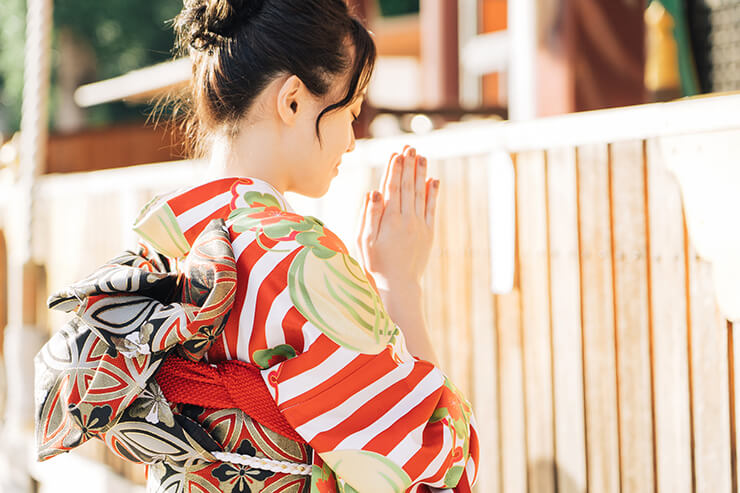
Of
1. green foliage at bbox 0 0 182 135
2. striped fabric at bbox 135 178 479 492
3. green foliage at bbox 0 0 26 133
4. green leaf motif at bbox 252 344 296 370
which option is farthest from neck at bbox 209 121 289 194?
green foliage at bbox 0 0 26 133

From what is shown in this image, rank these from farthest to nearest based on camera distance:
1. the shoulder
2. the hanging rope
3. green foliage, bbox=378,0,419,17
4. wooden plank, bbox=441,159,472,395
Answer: green foliage, bbox=378,0,419,17
the hanging rope
wooden plank, bbox=441,159,472,395
the shoulder

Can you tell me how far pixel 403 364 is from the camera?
1.29 m

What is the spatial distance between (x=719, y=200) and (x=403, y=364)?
A: 2.87 feet

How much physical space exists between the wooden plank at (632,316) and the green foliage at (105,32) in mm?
14694

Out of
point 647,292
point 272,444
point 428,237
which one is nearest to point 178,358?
point 272,444

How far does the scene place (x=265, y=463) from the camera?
132 centimetres

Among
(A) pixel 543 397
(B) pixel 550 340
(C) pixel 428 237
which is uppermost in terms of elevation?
(C) pixel 428 237

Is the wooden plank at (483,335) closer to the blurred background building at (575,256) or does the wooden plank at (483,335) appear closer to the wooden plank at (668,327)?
the blurred background building at (575,256)

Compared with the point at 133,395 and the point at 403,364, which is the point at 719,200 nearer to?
the point at 403,364

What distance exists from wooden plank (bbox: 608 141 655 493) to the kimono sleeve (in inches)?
31.5

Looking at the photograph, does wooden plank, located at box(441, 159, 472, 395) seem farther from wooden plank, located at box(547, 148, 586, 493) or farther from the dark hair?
the dark hair

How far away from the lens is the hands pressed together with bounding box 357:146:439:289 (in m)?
1.52

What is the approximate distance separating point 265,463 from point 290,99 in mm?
625

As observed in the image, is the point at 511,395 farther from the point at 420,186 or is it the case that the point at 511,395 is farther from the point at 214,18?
the point at 214,18
